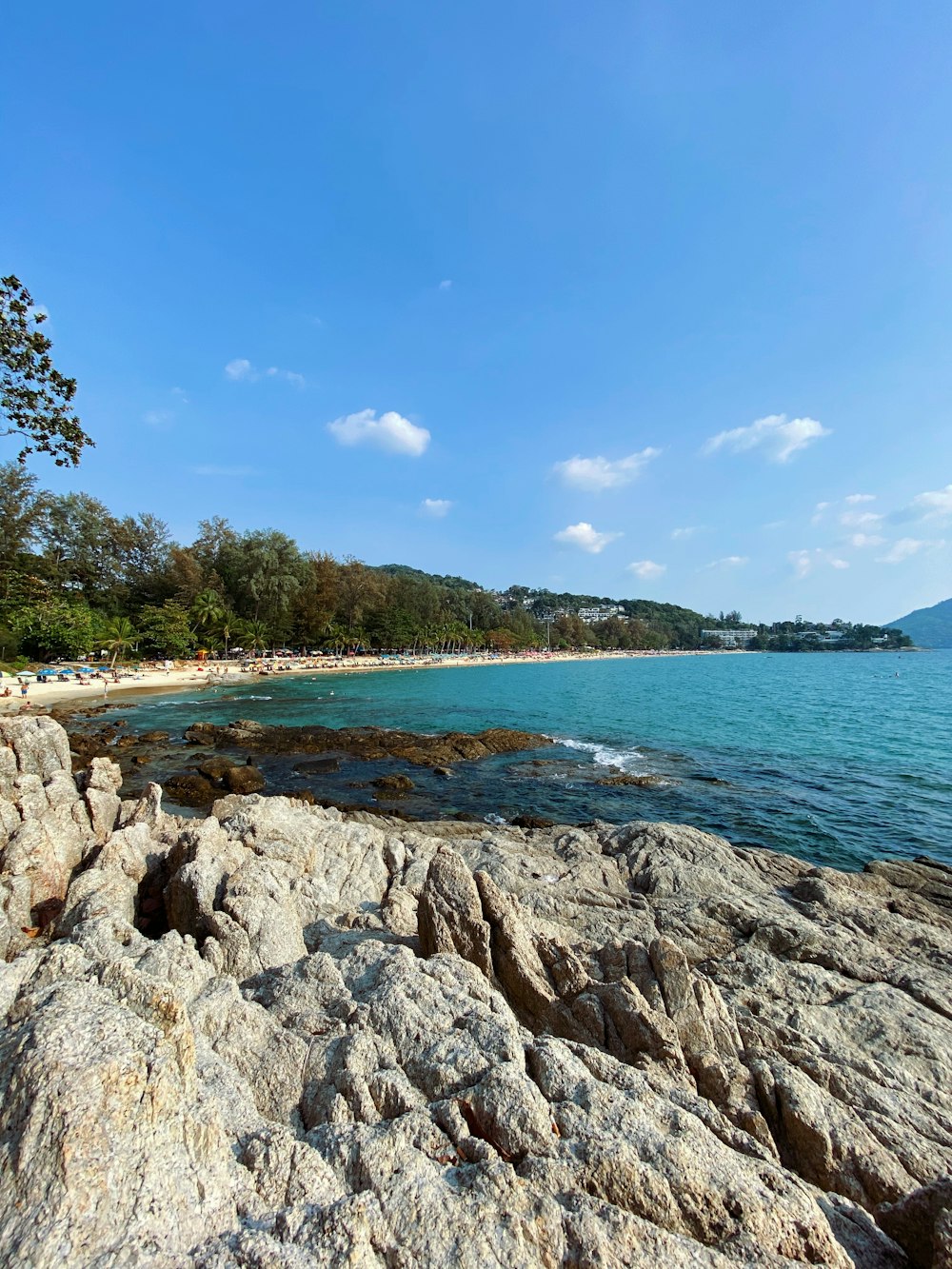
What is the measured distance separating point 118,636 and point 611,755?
56662 mm

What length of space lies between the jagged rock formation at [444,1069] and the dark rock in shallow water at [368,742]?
16.6 meters

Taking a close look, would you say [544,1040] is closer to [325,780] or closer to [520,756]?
[325,780]

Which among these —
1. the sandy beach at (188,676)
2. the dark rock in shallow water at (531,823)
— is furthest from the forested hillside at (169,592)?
the dark rock in shallow water at (531,823)

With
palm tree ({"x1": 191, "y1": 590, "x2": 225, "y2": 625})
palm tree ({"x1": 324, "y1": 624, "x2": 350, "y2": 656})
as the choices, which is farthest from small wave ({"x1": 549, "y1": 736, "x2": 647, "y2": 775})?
palm tree ({"x1": 324, "y1": 624, "x2": 350, "y2": 656})

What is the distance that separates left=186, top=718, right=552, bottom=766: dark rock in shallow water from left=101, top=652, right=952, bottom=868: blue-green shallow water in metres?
1.56

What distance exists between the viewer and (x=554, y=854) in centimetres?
1284

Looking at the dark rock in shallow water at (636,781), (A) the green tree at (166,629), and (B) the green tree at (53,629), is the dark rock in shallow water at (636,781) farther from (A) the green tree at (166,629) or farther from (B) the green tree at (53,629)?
(A) the green tree at (166,629)

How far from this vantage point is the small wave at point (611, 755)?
81.5ft

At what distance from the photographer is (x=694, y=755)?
2739cm

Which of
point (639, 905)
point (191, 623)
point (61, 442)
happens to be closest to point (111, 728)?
point (61, 442)

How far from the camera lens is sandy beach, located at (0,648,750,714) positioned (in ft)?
138

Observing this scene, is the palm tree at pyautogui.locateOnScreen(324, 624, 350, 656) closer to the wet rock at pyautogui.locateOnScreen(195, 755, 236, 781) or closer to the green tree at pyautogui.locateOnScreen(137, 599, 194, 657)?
the green tree at pyautogui.locateOnScreen(137, 599, 194, 657)

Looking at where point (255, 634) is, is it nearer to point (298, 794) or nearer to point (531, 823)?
point (298, 794)

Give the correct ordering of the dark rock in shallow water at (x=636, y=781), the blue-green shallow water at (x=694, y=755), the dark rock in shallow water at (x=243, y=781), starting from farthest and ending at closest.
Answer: the dark rock in shallow water at (x=636, y=781), the dark rock in shallow water at (x=243, y=781), the blue-green shallow water at (x=694, y=755)
